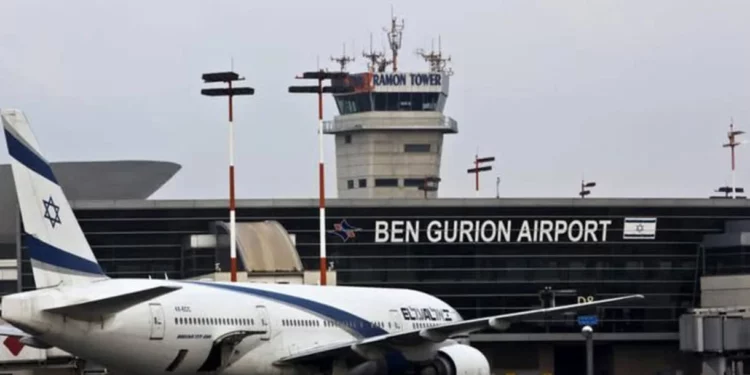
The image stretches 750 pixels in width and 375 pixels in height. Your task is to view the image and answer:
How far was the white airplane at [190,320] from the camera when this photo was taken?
39750mm

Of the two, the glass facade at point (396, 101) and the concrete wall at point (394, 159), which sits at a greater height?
the glass facade at point (396, 101)

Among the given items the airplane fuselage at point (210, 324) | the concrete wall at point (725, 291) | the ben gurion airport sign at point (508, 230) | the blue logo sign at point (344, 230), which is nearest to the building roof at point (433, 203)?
the ben gurion airport sign at point (508, 230)

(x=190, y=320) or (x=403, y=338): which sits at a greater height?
(x=190, y=320)

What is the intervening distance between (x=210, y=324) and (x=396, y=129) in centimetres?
10411

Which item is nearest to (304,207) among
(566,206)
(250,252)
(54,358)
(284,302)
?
(250,252)

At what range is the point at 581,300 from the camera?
322 feet

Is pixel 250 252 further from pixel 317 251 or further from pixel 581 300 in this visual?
pixel 581 300

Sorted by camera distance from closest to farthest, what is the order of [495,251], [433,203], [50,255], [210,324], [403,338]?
[50,255], [210,324], [403,338], [433,203], [495,251]

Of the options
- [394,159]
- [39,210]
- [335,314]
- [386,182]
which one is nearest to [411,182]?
[386,182]

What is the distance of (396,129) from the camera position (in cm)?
14675

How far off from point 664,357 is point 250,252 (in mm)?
29252

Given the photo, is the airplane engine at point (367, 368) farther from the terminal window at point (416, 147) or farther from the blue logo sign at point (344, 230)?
the terminal window at point (416, 147)

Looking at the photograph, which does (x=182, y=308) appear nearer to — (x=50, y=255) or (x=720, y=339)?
(x=50, y=255)

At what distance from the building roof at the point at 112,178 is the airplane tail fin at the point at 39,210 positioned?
65.9 m
